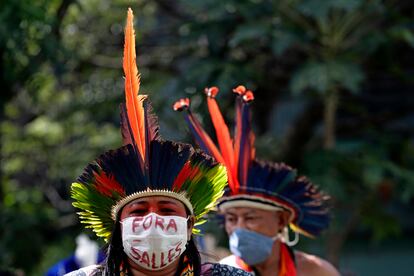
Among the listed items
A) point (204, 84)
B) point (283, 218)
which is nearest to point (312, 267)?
point (283, 218)

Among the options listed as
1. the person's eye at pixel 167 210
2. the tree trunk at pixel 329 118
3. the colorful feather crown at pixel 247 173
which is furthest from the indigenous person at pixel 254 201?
the tree trunk at pixel 329 118

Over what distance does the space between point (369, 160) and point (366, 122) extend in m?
1.23

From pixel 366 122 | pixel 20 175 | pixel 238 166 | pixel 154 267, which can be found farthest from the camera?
pixel 20 175

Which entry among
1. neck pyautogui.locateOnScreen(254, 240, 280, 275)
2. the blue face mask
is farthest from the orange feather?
neck pyautogui.locateOnScreen(254, 240, 280, 275)

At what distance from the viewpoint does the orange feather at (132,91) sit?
11.7 ft

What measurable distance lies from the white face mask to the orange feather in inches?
10.1

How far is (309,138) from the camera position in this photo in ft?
27.9

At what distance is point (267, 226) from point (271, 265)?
0.71 ft

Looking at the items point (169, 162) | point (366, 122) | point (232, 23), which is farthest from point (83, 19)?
point (169, 162)

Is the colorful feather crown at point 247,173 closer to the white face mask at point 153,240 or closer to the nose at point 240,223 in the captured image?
the nose at point 240,223

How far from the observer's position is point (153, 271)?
3.48 m

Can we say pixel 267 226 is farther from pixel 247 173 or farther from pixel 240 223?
pixel 247 173

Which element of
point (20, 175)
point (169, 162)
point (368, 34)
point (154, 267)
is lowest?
point (20, 175)

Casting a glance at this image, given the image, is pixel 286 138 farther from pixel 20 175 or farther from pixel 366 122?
pixel 20 175
